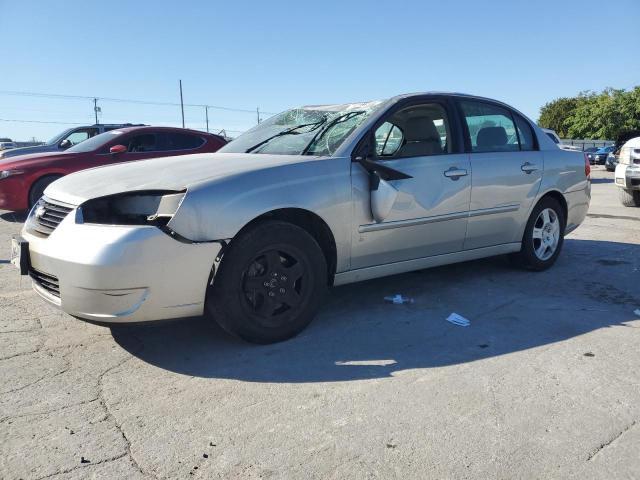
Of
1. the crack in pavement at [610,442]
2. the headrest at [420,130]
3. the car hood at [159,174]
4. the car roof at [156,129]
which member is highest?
the car roof at [156,129]

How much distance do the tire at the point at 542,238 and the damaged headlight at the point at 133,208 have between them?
3419 millimetres

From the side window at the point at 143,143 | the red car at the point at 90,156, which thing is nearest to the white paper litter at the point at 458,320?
the red car at the point at 90,156

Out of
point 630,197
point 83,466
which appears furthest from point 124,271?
point 630,197

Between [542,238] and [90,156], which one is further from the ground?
[90,156]

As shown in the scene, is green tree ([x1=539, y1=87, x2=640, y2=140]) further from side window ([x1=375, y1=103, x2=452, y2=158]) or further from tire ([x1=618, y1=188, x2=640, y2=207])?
side window ([x1=375, y1=103, x2=452, y2=158])

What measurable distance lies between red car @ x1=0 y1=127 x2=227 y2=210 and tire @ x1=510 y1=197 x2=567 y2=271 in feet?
19.5

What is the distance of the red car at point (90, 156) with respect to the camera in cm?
845

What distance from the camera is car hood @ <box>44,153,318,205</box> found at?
3234 millimetres

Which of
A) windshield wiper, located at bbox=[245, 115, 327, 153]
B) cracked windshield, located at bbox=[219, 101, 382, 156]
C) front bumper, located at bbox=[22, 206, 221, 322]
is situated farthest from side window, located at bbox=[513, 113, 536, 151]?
front bumper, located at bbox=[22, 206, 221, 322]

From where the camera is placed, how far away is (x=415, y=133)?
14.2ft

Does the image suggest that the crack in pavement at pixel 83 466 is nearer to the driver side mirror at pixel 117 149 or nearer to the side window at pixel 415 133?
the side window at pixel 415 133

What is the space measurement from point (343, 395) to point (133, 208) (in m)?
1.61

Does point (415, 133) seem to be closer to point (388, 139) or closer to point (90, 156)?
point (388, 139)

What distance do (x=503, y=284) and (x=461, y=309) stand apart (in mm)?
909
